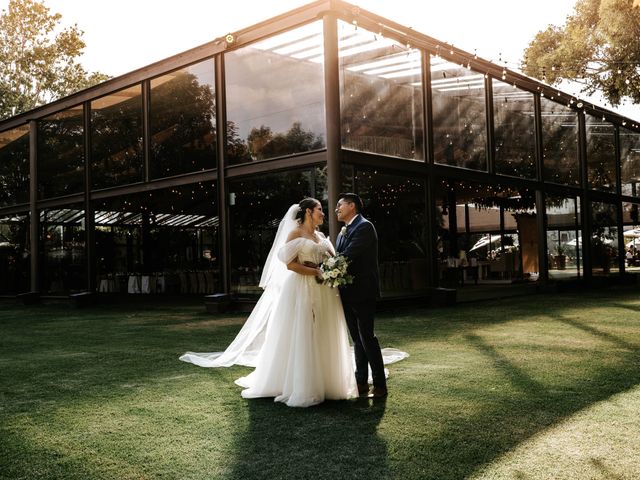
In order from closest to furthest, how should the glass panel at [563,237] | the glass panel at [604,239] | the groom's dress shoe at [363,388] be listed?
the groom's dress shoe at [363,388] < the glass panel at [563,237] < the glass panel at [604,239]

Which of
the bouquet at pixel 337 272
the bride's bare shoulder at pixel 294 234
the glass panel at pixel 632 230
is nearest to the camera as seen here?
the bouquet at pixel 337 272

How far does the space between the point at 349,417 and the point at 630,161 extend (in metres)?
20.1

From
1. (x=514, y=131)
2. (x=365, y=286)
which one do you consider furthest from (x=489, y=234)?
(x=365, y=286)

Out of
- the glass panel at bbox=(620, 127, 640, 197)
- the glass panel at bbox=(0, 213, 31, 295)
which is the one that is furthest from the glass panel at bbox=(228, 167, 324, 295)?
the glass panel at bbox=(620, 127, 640, 197)

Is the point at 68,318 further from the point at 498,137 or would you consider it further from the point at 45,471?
the point at 498,137

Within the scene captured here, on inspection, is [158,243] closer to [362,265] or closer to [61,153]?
[61,153]

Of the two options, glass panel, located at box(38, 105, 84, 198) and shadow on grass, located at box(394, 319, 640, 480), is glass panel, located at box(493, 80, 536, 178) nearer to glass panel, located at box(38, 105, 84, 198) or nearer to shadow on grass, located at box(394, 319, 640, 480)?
shadow on grass, located at box(394, 319, 640, 480)

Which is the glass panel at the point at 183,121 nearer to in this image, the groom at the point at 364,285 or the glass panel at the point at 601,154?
the groom at the point at 364,285

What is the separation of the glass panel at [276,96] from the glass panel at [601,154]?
37.1ft

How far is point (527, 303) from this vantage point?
12484 mm

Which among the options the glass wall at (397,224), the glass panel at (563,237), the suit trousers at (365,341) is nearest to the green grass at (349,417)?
the suit trousers at (365,341)

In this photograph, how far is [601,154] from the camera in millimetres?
19125

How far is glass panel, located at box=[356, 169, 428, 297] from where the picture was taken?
11227 mm

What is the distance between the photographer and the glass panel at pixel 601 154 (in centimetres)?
1855
